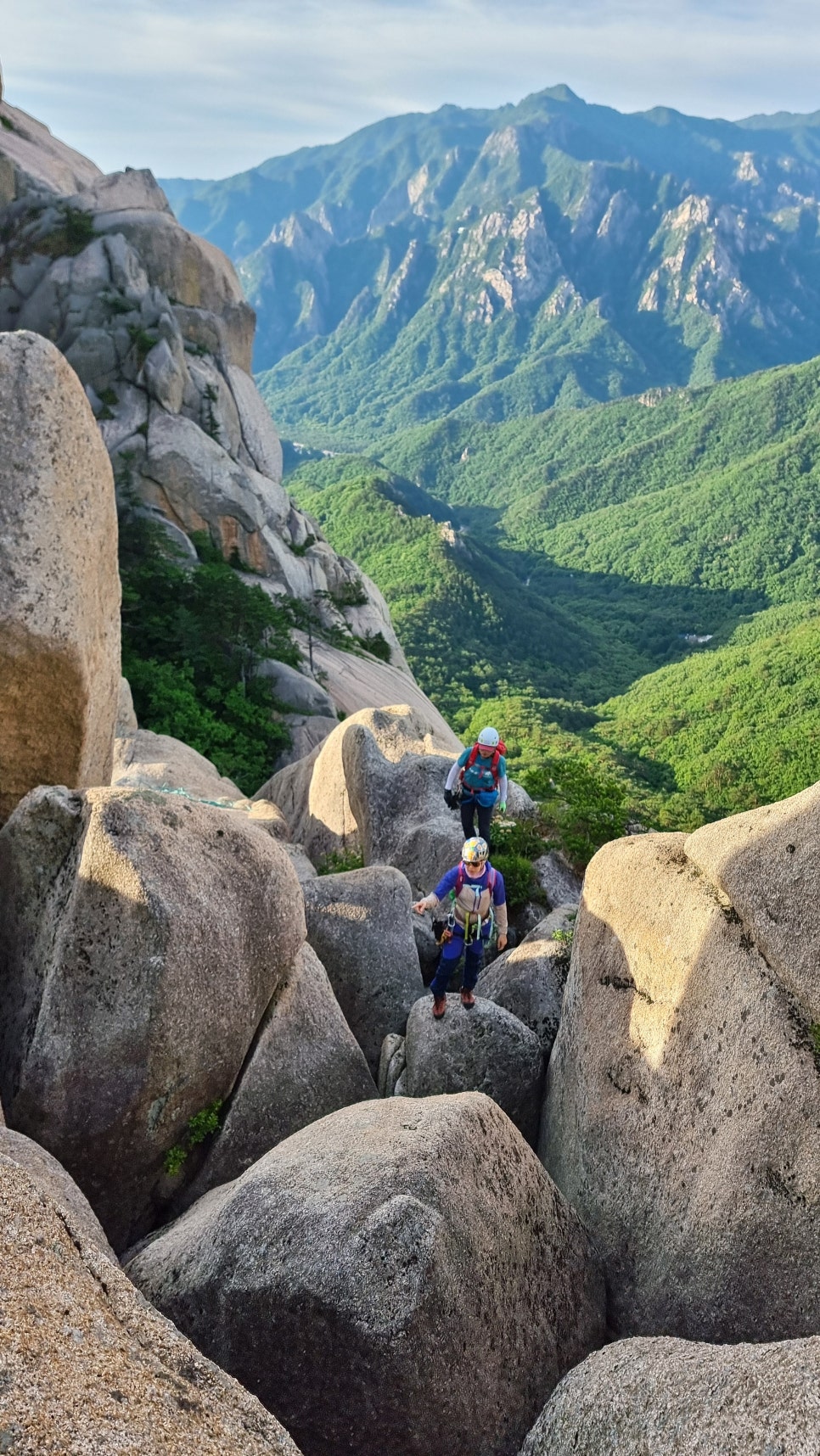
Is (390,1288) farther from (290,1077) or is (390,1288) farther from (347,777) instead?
(347,777)

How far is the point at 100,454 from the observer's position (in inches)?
584

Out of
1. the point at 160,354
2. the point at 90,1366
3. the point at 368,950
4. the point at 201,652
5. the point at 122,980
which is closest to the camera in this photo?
the point at 90,1366

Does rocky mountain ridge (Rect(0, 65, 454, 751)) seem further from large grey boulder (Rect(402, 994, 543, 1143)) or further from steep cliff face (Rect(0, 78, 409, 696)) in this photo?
large grey boulder (Rect(402, 994, 543, 1143))

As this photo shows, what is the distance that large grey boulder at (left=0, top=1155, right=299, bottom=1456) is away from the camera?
5.08 m

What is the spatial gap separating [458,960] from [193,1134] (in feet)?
11.9

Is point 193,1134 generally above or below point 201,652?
below

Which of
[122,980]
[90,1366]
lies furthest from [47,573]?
[90,1366]

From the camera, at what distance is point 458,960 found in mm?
12320

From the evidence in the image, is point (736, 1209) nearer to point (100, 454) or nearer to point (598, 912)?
point (598, 912)

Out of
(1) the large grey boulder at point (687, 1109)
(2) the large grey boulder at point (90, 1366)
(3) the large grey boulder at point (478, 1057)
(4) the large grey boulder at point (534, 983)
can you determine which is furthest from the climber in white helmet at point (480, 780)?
(2) the large grey boulder at point (90, 1366)

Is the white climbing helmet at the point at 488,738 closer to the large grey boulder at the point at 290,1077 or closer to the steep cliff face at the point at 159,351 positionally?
the large grey boulder at the point at 290,1077

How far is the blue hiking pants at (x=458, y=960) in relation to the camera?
39.8 ft

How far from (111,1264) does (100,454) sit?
37.5 ft

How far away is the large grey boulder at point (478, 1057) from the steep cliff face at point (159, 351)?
35372 millimetres
